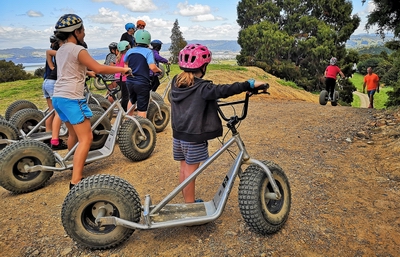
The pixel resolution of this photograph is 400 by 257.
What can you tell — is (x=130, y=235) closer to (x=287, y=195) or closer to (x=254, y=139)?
(x=287, y=195)

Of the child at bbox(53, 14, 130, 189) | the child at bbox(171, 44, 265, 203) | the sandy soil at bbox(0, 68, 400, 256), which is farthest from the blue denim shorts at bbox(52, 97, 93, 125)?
the child at bbox(171, 44, 265, 203)

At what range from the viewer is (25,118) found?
6312 millimetres

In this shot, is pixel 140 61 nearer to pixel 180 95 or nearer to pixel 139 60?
pixel 139 60

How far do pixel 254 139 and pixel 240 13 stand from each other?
36562 mm

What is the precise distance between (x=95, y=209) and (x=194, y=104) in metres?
1.30

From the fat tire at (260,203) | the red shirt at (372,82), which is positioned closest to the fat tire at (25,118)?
the fat tire at (260,203)

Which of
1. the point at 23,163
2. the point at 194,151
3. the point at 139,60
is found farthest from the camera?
the point at 139,60

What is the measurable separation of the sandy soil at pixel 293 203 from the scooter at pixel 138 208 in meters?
0.18

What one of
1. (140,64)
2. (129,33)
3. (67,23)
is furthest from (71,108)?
(129,33)

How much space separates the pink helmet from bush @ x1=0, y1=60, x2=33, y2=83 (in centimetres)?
2947

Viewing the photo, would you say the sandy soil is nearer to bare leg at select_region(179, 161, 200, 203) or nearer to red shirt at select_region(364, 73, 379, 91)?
bare leg at select_region(179, 161, 200, 203)

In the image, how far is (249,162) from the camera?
297 centimetres

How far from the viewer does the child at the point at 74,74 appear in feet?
11.0

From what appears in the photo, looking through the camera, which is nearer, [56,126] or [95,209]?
[95,209]
